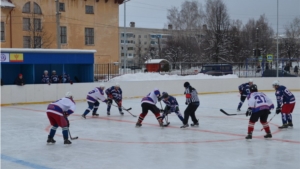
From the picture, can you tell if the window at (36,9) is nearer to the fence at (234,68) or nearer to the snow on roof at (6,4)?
the snow on roof at (6,4)

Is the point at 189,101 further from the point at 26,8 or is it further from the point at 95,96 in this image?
the point at 26,8

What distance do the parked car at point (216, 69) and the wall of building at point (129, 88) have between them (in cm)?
423

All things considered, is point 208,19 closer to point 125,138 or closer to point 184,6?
point 184,6

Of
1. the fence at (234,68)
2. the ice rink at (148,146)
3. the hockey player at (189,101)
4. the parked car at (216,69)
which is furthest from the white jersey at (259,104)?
the parked car at (216,69)

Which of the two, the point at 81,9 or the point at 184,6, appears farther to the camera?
the point at 184,6

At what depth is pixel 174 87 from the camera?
2144cm

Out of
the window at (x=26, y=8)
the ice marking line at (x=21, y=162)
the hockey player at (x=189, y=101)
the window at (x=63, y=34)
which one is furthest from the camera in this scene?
the window at (x=63, y=34)

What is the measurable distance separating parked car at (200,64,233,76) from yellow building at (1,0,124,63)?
959 centimetres

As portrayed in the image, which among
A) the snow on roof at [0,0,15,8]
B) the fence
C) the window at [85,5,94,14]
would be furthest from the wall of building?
the window at [85,5,94,14]

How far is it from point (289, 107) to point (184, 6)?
1520 inches

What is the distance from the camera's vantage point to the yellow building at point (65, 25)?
31.0 meters

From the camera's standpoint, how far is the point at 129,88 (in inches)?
795

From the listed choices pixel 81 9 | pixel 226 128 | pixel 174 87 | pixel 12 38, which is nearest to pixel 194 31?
pixel 81 9

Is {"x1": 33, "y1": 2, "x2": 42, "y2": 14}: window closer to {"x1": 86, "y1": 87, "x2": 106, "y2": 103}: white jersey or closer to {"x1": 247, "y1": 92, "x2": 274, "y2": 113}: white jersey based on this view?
{"x1": 86, "y1": 87, "x2": 106, "y2": 103}: white jersey
